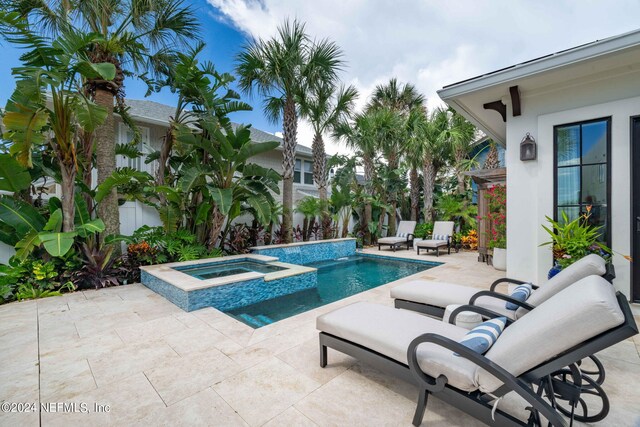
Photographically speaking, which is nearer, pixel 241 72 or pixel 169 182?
pixel 169 182

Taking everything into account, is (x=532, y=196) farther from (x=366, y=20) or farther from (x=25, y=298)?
(x=25, y=298)

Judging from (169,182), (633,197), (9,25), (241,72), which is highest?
(241,72)

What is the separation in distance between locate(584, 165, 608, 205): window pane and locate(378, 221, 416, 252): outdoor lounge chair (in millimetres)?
7843

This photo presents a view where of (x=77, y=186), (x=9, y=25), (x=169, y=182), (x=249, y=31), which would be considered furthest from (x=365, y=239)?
(x=9, y=25)

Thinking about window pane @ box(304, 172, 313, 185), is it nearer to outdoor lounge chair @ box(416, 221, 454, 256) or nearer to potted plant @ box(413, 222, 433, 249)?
potted plant @ box(413, 222, 433, 249)

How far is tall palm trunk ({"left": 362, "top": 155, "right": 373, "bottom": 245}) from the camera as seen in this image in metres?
13.4

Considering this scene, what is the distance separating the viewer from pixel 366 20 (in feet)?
30.7

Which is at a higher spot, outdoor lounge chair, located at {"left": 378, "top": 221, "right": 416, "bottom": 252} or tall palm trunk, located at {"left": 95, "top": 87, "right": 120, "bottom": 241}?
tall palm trunk, located at {"left": 95, "top": 87, "right": 120, "bottom": 241}

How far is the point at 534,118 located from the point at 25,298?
10195 mm

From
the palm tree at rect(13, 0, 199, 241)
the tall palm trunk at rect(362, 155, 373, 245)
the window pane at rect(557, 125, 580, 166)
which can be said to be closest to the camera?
the window pane at rect(557, 125, 580, 166)

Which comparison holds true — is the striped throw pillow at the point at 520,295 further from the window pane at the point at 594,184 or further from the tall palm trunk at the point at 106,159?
the tall palm trunk at the point at 106,159

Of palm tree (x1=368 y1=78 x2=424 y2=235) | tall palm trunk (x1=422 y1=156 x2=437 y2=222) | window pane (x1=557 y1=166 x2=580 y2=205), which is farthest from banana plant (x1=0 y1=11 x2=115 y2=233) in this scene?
palm tree (x1=368 y1=78 x2=424 y2=235)

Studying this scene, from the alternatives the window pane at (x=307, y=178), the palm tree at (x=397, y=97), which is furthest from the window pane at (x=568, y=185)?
the window pane at (x=307, y=178)

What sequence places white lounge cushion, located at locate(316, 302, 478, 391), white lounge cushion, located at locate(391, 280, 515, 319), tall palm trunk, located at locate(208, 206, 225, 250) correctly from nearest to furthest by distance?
white lounge cushion, located at locate(316, 302, 478, 391) → white lounge cushion, located at locate(391, 280, 515, 319) → tall palm trunk, located at locate(208, 206, 225, 250)
